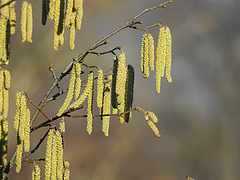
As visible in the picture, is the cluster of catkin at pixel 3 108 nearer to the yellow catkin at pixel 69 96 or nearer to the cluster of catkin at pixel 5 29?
the cluster of catkin at pixel 5 29

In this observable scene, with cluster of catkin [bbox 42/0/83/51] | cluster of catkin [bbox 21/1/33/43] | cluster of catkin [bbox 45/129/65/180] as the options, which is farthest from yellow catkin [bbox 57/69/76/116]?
cluster of catkin [bbox 21/1/33/43]

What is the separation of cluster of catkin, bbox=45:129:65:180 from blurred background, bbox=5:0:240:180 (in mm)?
7739

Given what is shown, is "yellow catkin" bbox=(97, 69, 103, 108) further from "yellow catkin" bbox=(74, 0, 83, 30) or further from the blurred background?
the blurred background

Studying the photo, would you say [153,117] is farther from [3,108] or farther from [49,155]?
[3,108]

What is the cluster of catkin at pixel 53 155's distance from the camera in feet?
8.65

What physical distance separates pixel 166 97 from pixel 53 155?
17197 millimetres

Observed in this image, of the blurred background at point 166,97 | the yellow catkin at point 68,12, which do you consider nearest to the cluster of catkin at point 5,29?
the yellow catkin at point 68,12

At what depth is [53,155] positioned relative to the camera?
2635 mm

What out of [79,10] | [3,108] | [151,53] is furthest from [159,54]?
[3,108]

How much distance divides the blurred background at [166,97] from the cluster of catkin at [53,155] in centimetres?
774

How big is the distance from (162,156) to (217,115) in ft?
10.2

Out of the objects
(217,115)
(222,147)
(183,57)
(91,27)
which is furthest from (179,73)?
(91,27)

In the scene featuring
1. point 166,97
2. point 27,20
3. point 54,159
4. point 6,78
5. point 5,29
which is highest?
point 166,97

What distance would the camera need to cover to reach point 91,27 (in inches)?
606
